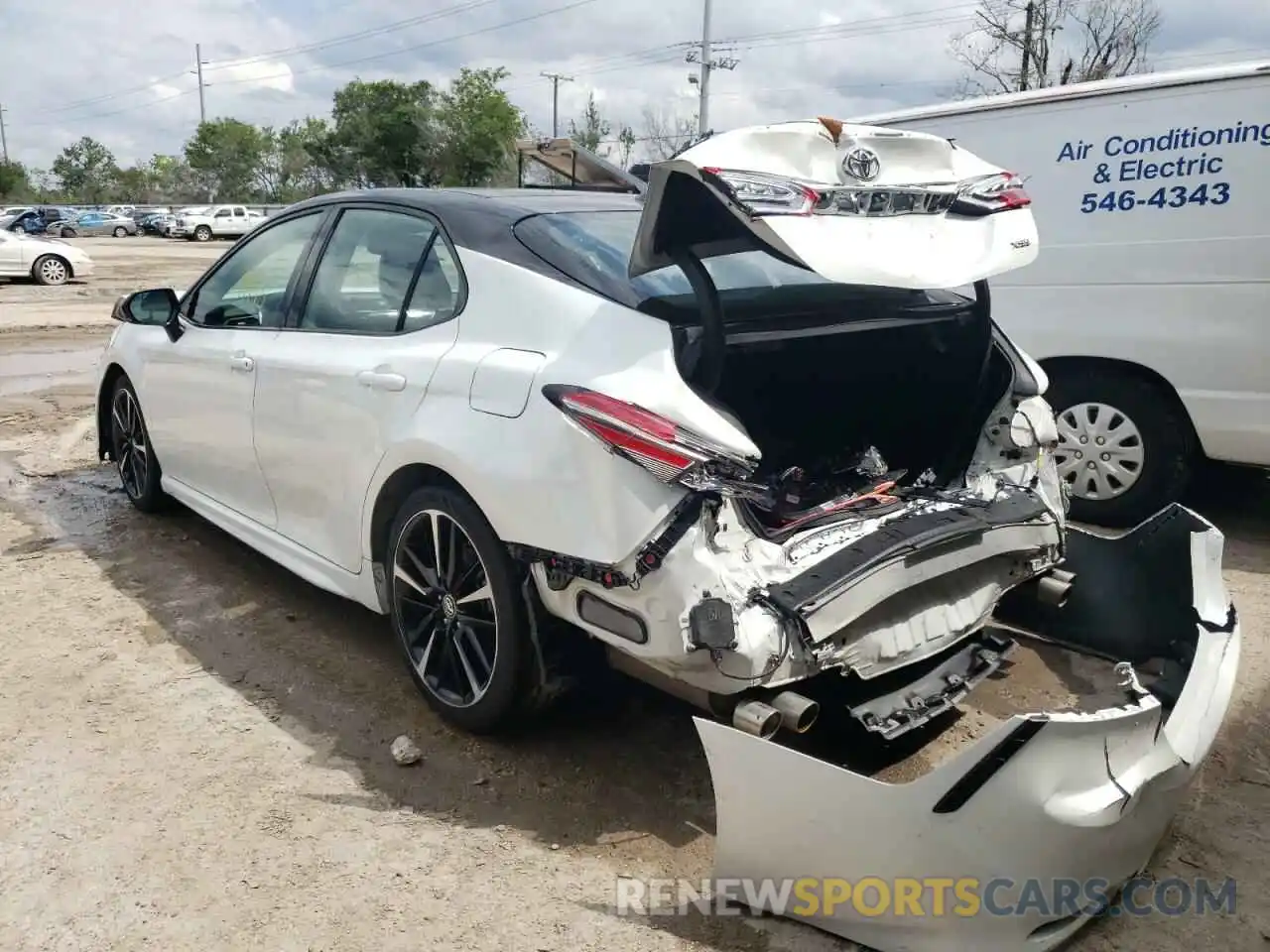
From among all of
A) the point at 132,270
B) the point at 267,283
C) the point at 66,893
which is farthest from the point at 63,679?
the point at 132,270

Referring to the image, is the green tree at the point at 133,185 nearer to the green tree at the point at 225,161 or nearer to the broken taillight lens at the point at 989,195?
the green tree at the point at 225,161

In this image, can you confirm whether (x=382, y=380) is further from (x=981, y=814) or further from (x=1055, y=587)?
(x=1055, y=587)

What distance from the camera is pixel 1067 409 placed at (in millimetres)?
5398

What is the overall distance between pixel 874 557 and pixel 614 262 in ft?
3.69

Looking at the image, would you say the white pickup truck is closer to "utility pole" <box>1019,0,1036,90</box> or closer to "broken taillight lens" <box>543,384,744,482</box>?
"utility pole" <box>1019,0,1036,90</box>

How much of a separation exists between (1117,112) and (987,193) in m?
2.84

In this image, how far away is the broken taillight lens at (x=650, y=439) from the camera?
2.45 meters

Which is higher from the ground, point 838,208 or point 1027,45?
point 1027,45

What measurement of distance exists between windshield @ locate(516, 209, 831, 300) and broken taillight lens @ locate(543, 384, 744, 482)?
411 millimetres

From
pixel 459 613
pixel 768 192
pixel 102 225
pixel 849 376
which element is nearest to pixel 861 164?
pixel 768 192

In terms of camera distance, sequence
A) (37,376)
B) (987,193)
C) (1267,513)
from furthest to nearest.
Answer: (37,376)
(1267,513)
(987,193)

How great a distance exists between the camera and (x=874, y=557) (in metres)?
2.60

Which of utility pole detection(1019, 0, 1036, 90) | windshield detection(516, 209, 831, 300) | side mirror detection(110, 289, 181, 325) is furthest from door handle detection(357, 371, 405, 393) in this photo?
utility pole detection(1019, 0, 1036, 90)

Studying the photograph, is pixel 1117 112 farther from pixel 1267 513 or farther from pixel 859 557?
pixel 859 557
